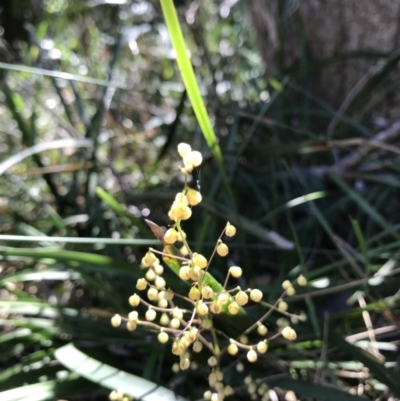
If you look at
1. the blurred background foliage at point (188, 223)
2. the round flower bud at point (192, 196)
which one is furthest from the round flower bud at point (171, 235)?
the blurred background foliage at point (188, 223)

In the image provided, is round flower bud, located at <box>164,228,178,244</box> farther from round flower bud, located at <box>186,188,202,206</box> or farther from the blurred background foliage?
the blurred background foliage

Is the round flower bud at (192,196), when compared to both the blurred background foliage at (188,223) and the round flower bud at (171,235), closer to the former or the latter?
the round flower bud at (171,235)

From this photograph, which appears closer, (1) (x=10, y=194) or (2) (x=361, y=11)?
(2) (x=361, y=11)

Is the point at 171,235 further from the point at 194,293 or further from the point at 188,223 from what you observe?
the point at 188,223

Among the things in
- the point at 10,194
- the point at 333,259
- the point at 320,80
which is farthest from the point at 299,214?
the point at 10,194

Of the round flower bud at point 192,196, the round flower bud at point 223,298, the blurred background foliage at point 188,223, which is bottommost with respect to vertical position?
the round flower bud at point 223,298

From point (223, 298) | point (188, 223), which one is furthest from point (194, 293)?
point (188, 223)

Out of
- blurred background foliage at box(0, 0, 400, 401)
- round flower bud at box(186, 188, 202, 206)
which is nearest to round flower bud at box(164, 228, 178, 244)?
round flower bud at box(186, 188, 202, 206)

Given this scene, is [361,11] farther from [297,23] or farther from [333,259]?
[333,259]
